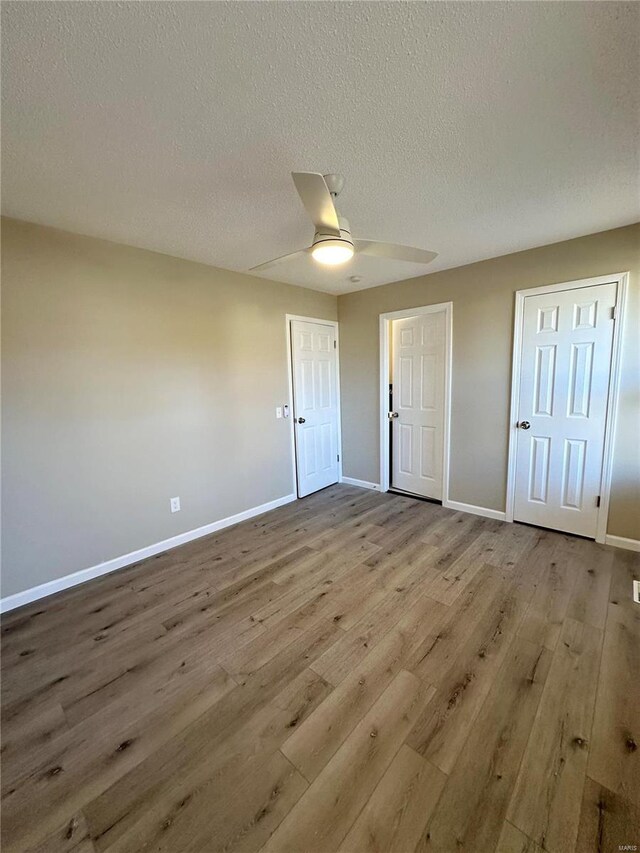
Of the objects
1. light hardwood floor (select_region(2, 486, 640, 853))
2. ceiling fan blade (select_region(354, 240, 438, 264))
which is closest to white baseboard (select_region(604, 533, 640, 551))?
light hardwood floor (select_region(2, 486, 640, 853))

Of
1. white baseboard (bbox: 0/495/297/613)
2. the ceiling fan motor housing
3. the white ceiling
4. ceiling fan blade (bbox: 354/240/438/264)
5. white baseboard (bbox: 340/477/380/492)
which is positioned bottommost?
white baseboard (bbox: 0/495/297/613)

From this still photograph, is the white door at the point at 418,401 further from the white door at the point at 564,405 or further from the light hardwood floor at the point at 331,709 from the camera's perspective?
the light hardwood floor at the point at 331,709

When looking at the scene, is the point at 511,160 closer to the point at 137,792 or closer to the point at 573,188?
the point at 573,188

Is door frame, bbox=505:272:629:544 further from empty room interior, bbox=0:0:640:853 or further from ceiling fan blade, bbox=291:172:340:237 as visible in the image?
ceiling fan blade, bbox=291:172:340:237

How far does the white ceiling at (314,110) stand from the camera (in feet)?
3.34

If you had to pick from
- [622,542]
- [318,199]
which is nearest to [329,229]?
[318,199]

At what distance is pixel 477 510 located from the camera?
3.42 meters

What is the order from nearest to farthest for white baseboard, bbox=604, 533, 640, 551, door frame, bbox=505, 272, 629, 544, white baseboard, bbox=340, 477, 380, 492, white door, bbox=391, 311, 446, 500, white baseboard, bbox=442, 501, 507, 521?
door frame, bbox=505, 272, 629, 544, white baseboard, bbox=604, 533, 640, 551, white baseboard, bbox=442, 501, 507, 521, white door, bbox=391, 311, 446, 500, white baseboard, bbox=340, 477, 380, 492

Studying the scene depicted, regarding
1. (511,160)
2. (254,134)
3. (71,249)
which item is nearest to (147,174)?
(254,134)

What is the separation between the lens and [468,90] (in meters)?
1.26

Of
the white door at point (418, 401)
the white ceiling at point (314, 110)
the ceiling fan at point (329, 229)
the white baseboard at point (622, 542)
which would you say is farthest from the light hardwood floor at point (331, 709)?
the white ceiling at point (314, 110)

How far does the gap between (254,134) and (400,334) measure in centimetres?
271

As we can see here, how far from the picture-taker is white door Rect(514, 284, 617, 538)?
8.72 feet

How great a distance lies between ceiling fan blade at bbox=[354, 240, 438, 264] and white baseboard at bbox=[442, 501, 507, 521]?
2.49 m
